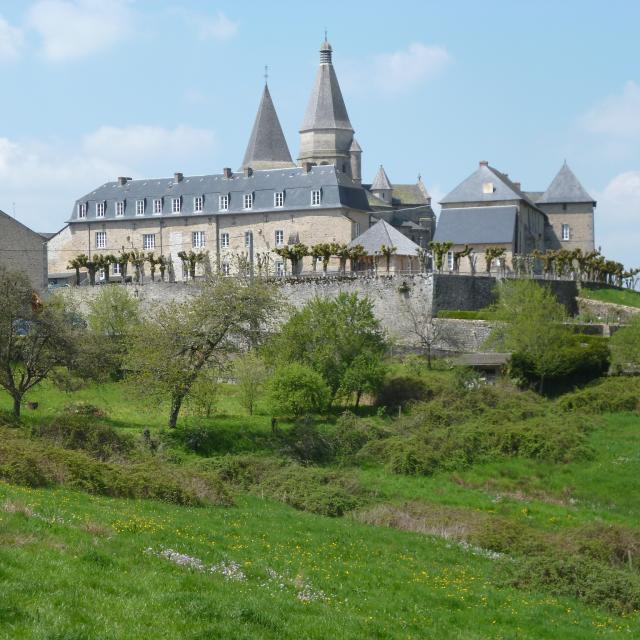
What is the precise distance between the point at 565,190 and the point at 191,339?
40080 mm

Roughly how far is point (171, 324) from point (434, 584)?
16.7 meters

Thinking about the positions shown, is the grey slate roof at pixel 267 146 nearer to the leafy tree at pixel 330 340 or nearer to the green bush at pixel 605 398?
the leafy tree at pixel 330 340

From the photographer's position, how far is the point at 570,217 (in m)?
63.7

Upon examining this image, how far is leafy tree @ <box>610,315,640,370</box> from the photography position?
35.0 metres

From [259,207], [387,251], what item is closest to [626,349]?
[387,251]

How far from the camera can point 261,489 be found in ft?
74.7

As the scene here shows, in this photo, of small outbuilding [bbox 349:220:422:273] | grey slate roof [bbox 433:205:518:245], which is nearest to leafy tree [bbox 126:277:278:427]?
small outbuilding [bbox 349:220:422:273]

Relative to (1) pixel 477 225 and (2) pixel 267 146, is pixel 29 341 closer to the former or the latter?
(1) pixel 477 225

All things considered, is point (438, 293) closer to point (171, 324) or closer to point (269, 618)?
point (171, 324)

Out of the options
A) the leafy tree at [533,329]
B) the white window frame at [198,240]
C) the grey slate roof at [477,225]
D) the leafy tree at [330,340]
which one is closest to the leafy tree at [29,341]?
the leafy tree at [330,340]

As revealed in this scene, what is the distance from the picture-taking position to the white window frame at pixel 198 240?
60.0 meters

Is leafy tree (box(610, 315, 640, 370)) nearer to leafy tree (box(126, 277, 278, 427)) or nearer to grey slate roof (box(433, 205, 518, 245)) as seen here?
leafy tree (box(126, 277, 278, 427))

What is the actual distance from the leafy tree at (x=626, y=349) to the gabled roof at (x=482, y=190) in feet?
68.3

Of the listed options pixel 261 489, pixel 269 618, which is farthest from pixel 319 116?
pixel 269 618
